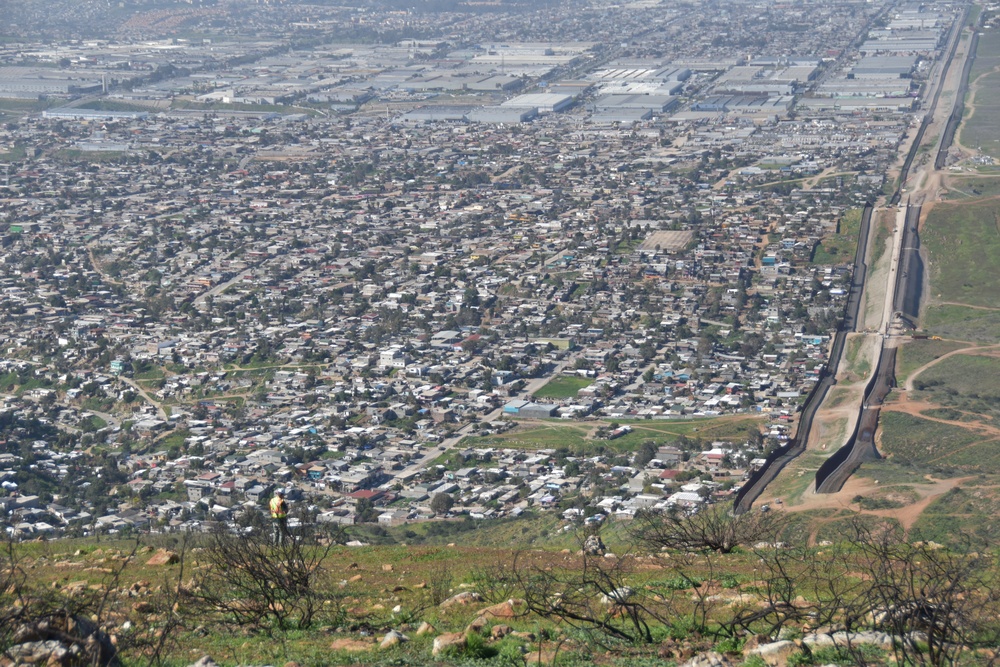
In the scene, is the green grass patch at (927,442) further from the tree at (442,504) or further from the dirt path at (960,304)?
the dirt path at (960,304)

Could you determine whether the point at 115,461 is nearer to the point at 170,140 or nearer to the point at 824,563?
the point at 824,563

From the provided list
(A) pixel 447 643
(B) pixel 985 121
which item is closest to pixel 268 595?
(A) pixel 447 643

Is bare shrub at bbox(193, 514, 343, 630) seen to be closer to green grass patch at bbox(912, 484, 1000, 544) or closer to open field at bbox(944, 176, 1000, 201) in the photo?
green grass patch at bbox(912, 484, 1000, 544)

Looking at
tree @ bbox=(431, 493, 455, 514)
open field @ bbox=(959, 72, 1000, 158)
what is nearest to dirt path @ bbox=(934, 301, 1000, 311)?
tree @ bbox=(431, 493, 455, 514)

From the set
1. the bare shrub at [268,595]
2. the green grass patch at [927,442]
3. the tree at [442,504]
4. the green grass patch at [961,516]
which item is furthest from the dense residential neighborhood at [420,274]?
the green grass patch at [961,516]

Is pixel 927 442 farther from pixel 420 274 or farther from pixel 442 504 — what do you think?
pixel 420 274

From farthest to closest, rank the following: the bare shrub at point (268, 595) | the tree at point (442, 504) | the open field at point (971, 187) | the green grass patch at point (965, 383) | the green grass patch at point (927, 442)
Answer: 1. the open field at point (971, 187)
2. the green grass patch at point (965, 383)
3. the green grass patch at point (927, 442)
4. the tree at point (442, 504)
5. the bare shrub at point (268, 595)
